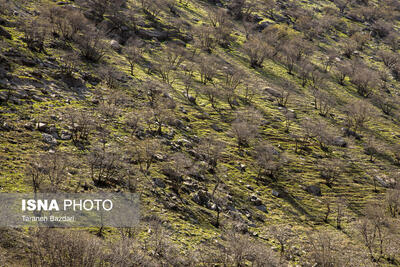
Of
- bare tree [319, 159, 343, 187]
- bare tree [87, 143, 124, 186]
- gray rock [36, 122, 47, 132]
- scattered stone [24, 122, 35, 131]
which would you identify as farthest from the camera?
bare tree [319, 159, 343, 187]

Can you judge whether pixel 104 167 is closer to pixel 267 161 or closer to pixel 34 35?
pixel 267 161

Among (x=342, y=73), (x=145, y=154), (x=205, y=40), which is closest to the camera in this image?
(x=145, y=154)

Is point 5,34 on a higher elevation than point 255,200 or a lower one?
higher

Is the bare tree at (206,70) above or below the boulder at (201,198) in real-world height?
above

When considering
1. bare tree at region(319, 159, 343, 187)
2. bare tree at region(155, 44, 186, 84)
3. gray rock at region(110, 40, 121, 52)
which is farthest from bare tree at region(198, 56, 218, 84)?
bare tree at region(319, 159, 343, 187)

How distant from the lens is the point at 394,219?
27.9 m

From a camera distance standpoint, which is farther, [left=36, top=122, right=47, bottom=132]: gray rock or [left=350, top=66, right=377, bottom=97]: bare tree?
[left=350, top=66, right=377, bottom=97]: bare tree

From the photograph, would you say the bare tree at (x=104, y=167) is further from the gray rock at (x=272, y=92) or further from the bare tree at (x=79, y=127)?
the gray rock at (x=272, y=92)

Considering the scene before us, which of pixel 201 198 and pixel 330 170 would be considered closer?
pixel 201 198

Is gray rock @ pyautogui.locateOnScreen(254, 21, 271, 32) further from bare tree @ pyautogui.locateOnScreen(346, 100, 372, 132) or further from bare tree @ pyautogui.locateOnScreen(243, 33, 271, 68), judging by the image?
bare tree @ pyautogui.locateOnScreen(346, 100, 372, 132)

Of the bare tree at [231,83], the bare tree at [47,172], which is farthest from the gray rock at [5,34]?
the bare tree at [231,83]

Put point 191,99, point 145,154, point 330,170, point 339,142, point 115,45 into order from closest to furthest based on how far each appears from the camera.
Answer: point 145,154 → point 330,170 → point 339,142 → point 191,99 → point 115,45

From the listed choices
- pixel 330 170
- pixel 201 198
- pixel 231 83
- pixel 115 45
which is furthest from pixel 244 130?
pixel 115 45

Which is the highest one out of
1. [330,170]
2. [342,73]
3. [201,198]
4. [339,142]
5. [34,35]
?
[34,35]
